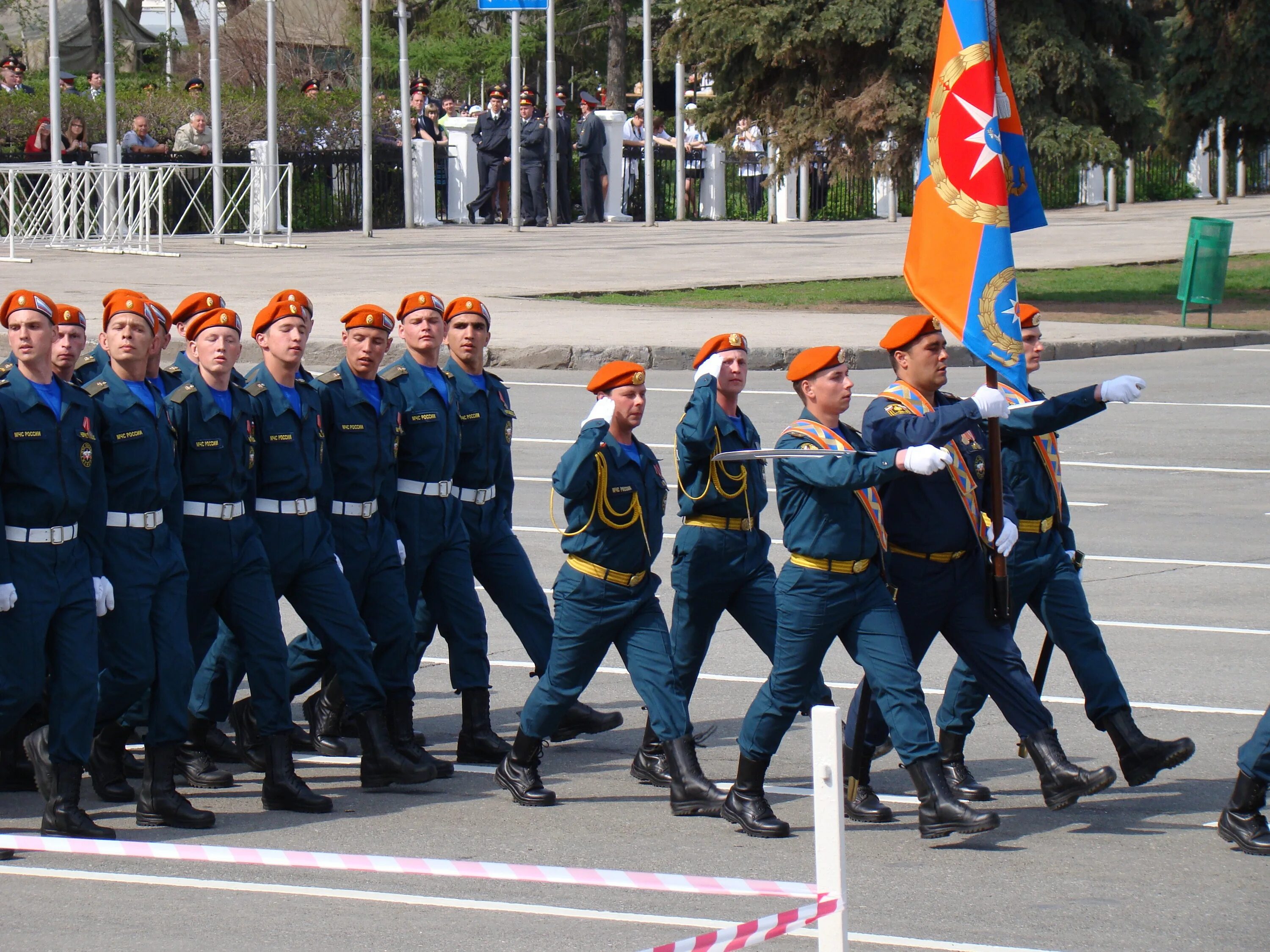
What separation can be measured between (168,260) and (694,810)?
2332cm

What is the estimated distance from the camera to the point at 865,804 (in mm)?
7211

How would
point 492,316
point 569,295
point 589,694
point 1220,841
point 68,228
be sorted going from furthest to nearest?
point 68,228
point 569,295
point 492,316
point 589,694
point 1220,841

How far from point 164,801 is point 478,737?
146 centimetres

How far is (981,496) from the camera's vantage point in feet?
24.5

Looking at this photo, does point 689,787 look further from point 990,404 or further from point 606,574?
point 990,404

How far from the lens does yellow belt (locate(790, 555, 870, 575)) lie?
696 cm

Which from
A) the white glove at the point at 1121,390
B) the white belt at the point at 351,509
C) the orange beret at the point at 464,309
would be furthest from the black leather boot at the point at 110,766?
the white glove at the point at 1121,390

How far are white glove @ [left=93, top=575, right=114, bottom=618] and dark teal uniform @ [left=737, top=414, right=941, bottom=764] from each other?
2.36 meters

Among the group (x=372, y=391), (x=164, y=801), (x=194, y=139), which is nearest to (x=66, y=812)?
(x=164, y=801)

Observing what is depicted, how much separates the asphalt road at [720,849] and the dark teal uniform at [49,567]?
54 centimetres

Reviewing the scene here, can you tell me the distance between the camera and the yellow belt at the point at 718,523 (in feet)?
25.3

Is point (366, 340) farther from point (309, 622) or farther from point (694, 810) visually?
point (694, 810)

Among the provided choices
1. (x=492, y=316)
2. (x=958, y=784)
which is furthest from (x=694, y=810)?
(x=492, y=316)

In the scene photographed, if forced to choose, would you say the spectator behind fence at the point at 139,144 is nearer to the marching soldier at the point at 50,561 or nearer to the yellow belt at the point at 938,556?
the marching soldier at the point at 50,561
